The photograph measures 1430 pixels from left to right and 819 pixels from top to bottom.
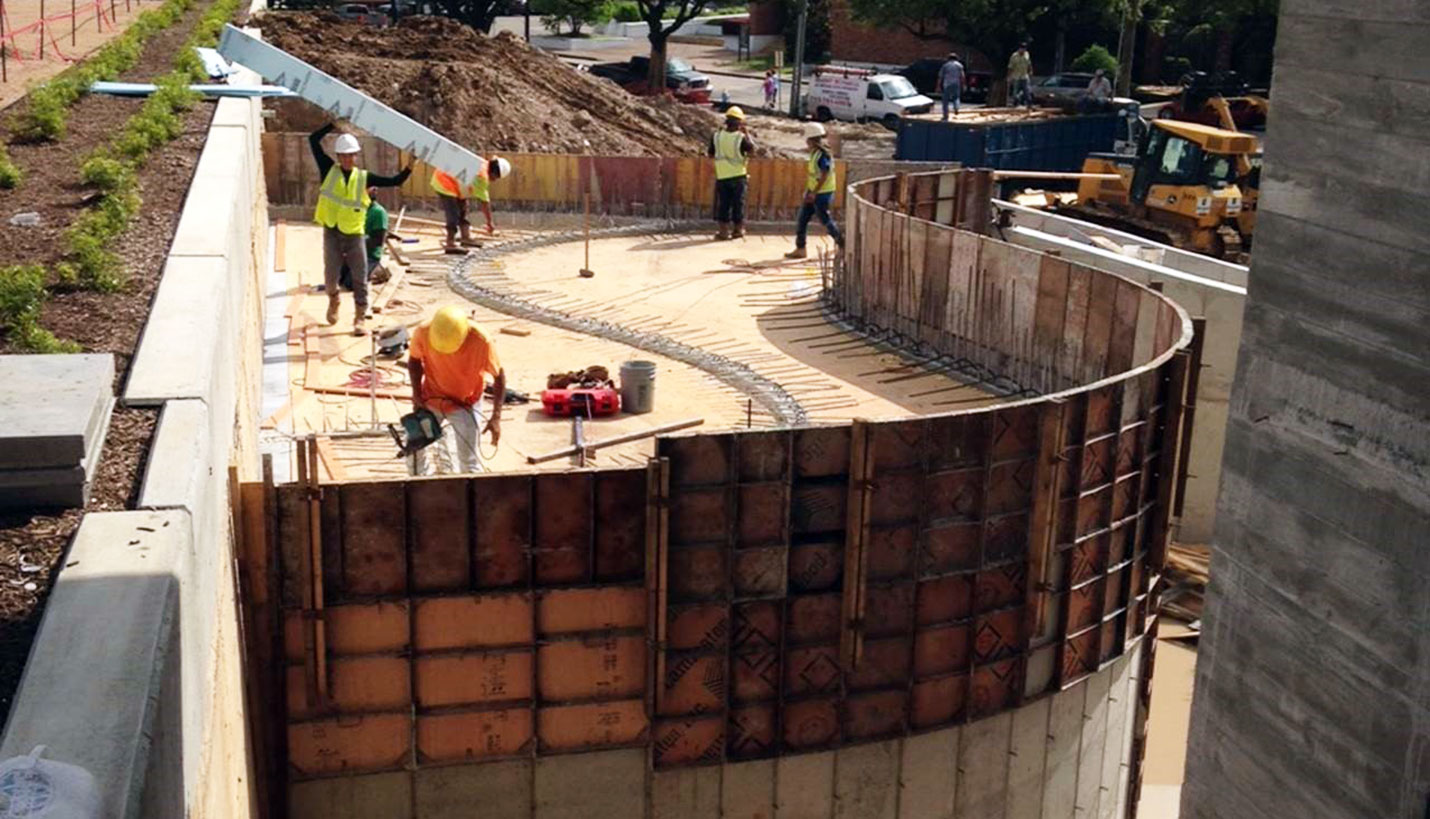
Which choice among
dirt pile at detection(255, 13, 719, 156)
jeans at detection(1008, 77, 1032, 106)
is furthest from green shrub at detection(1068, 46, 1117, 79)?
dirt pile at detection(255, 13, 719, 156)

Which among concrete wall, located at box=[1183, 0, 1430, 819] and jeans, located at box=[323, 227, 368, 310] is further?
jeans, located at box=[323, 227, 368, 310]

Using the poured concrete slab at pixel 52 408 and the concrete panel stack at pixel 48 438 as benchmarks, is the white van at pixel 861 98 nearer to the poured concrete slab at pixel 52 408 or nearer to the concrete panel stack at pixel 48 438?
the poured concrete slab at pixel 52 408

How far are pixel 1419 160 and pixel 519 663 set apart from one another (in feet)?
18.6

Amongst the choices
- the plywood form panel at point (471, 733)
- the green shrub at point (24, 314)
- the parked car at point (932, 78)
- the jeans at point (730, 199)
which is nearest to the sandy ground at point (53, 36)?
the jeans at point (730, 199)

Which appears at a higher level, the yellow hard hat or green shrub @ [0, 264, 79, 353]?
green shrub @ [0, 264, 79, 353]

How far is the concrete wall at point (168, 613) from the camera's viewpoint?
493cm

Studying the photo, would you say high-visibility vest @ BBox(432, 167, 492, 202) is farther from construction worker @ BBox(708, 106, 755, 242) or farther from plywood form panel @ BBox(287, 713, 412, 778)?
plywood form panel @ BBox(287, 713, 412, 778)

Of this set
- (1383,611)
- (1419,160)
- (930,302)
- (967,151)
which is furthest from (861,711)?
(967,151)

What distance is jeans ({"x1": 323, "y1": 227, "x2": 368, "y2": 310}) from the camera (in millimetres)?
16219

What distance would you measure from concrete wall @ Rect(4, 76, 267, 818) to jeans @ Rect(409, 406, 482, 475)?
1.28 metres

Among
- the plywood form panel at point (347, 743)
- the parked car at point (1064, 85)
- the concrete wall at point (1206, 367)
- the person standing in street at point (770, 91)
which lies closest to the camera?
the plywood form panel at point (347, 743)

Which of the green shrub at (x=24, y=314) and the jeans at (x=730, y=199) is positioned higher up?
the green shrub at (x=24, y=314)

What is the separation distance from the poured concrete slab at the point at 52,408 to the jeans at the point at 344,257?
28.6 feet

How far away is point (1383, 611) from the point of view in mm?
8508
